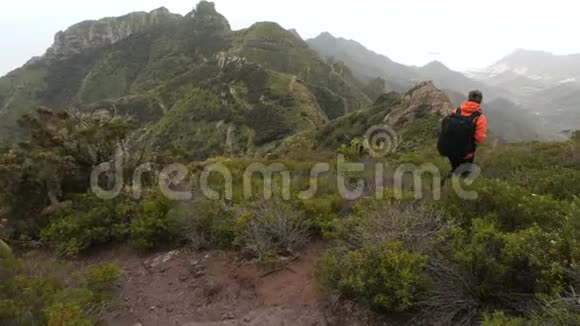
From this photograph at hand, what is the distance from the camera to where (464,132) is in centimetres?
568

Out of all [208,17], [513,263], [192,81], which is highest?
[208,17]

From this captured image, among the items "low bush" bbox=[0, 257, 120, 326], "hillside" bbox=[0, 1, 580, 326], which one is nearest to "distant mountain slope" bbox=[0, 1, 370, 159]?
"hillside" bbox=[0, 1, 580, 326]

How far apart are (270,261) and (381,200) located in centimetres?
135

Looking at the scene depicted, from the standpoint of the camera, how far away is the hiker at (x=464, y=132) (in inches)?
222

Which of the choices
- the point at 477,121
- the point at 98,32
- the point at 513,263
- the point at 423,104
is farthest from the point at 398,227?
the point at 98,32

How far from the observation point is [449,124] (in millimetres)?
5742

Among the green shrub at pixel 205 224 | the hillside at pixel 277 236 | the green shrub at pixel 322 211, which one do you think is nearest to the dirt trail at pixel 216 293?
the hillside at pixel 277 236

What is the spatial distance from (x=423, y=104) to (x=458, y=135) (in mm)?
21043

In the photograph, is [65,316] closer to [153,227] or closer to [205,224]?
[205,224]

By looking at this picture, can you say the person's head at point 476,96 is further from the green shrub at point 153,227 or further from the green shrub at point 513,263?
the green shrub at point 153,227

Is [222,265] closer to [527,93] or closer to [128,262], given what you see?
[128,262]

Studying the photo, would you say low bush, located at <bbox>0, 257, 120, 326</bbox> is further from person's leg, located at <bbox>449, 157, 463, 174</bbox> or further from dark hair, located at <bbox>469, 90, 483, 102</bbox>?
dark hair, located at <bbox>469, 90, 483, 102</bbox>

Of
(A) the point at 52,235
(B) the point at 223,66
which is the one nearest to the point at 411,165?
(A) the point at 52,235

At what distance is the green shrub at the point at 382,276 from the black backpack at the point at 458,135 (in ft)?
7.35
